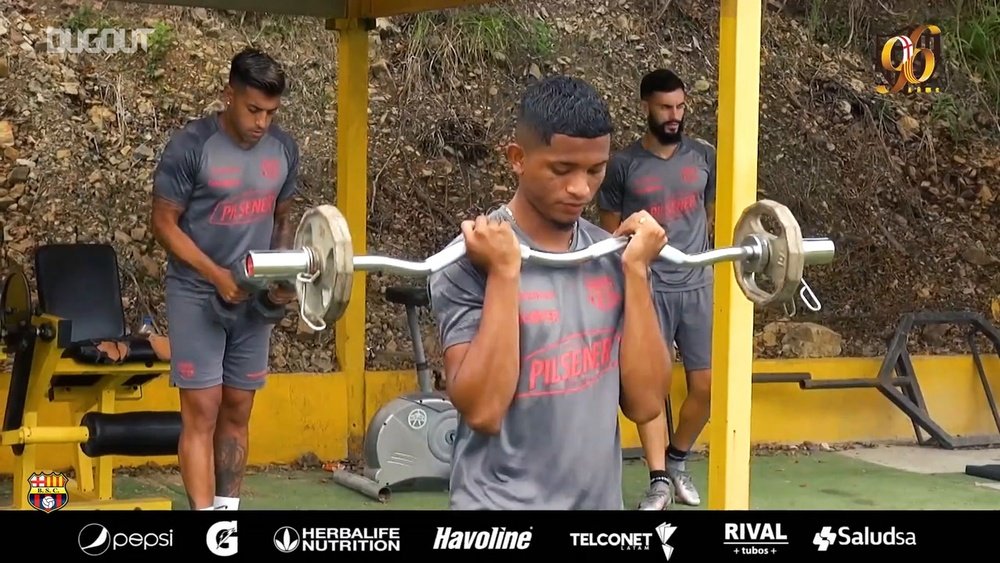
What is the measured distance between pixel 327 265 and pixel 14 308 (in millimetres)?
3209

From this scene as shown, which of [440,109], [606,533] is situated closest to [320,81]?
[440,109]

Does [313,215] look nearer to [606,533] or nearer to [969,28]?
[606,533]

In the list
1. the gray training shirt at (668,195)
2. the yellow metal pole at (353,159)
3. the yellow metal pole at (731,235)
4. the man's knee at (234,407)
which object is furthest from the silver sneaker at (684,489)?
the man's knee at (234,407)

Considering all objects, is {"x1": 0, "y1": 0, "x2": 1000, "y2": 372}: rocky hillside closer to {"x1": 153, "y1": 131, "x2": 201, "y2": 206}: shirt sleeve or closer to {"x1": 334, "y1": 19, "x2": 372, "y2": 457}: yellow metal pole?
{"x1": 334, "y1": 19, "x2": 372, "y2": 457}: yellow metal pole

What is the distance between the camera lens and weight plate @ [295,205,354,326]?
8.21ft

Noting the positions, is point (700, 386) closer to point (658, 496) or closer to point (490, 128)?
point (658, 496)

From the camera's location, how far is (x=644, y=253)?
8.66 feet

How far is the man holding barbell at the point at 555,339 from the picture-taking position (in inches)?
103

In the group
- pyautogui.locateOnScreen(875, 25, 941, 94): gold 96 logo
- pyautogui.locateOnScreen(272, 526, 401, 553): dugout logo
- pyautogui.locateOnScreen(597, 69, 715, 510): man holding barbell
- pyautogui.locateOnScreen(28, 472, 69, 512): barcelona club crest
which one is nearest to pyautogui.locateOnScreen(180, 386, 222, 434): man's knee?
pyautogui.locateOnScreen(28, 472, 69, 512): barcelona club crest

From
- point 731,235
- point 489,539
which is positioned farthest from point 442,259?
point 731,235

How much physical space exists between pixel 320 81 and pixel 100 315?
3.62 meters

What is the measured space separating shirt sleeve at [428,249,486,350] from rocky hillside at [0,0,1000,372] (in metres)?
4.57

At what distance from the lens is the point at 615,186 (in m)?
5.82

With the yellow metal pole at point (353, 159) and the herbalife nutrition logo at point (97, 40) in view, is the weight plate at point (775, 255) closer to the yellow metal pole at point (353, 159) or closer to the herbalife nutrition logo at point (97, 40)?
the yellow metal pole at point (353, 159)
